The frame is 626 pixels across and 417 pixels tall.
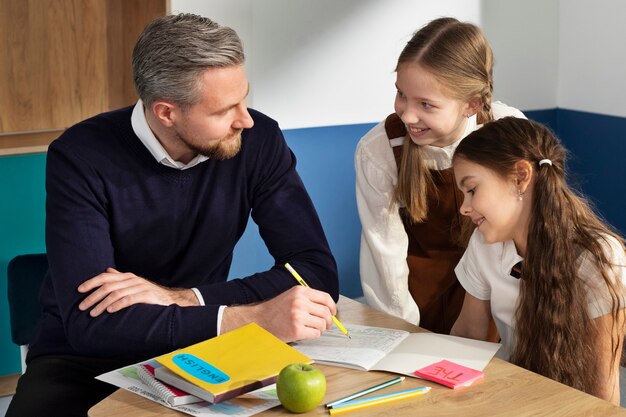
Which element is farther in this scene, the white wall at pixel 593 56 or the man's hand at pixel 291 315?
the white wall at pixel 593 56

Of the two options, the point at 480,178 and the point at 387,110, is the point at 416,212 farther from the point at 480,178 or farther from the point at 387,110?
the point at 387,110

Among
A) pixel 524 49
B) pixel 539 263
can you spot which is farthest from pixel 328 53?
pixel 539 263

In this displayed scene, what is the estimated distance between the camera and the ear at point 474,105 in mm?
2644

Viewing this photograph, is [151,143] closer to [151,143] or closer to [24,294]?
[151,143]

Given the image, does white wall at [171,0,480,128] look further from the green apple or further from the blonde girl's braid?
the green apple

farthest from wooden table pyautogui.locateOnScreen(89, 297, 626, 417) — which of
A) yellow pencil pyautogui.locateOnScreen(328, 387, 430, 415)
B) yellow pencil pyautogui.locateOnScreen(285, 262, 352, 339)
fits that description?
yellow pencil pyautogui.locateOnScreen(285, 262, 352, 339)

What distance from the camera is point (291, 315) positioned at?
2.05 metres

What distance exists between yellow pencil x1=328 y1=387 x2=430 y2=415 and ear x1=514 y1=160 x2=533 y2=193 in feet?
2.07

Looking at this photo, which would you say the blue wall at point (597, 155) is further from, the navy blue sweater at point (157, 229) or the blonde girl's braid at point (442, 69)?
the navy blue sweater at point (157, 229)

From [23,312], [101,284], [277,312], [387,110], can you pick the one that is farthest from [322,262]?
[387,110]

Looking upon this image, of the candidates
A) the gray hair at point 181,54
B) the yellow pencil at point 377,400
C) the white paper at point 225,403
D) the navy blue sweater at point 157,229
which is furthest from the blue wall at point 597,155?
the white paper at point 225,403

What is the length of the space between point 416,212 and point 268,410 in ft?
3.43

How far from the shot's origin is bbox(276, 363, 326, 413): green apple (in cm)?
Result: 173

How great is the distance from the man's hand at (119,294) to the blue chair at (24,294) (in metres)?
0.60
